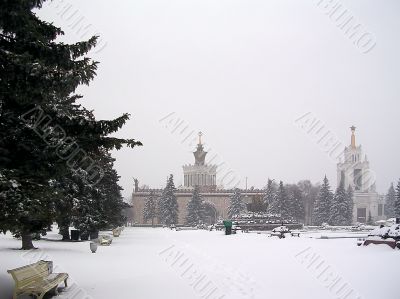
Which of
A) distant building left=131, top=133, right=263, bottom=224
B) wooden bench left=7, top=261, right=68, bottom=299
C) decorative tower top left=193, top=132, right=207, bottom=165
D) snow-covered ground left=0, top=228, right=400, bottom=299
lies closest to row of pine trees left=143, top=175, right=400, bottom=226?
distant building left=131, top=133, right=263, bottom=224

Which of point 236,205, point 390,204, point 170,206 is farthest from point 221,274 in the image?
point 390,204

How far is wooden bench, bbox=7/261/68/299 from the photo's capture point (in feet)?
28.2

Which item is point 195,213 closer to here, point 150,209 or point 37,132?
point 150,209

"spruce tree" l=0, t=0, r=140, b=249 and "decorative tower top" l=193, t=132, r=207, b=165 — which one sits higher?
"decorative tower top" l=193, t=132, r=207, b=165

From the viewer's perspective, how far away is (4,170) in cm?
891

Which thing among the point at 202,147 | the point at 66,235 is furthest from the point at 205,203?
the point at 66,235

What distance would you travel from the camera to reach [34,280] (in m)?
9.30

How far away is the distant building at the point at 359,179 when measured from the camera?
10000cm

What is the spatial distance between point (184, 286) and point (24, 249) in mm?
10837

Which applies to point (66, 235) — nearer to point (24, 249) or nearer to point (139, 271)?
point (24, 249)

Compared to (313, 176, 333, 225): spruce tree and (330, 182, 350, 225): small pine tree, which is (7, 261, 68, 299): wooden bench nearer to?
(330, 182, 350, 225): small pine tree

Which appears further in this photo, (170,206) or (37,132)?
(170,206)

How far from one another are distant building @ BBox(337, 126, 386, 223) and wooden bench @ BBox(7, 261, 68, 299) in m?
96.9

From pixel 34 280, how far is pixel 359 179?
340 feet
